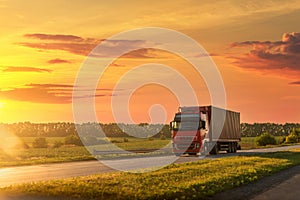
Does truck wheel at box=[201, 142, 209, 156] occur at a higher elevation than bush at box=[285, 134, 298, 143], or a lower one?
lower

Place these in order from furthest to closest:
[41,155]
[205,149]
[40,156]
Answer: [41,155]
[40,156]
[205,149]

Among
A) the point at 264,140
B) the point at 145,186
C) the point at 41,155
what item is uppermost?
the point at 264,140

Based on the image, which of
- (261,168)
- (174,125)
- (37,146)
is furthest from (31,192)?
(37,146)

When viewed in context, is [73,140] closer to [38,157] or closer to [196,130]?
[38,157]

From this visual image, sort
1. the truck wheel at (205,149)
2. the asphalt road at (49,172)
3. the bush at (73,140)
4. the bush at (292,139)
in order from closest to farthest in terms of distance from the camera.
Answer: the asphalt road at (49,172), the truck wheel at (205,149), the bush at (73,140), the bush at (292,139)

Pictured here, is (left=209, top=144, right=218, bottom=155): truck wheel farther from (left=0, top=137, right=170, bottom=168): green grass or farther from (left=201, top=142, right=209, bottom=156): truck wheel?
(left=0, top=137, right=170, bottom=168): green grass

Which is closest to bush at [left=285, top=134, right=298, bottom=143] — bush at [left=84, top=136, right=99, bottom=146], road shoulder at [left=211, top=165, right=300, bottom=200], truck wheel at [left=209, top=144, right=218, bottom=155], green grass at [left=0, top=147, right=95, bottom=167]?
bush at [left=84, top=136, right=99, bottom=146]

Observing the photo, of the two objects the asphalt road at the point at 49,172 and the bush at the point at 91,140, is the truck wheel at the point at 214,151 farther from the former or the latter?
the bush at the point at 91,140

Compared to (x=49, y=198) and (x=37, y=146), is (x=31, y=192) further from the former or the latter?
(x=37, y=146)

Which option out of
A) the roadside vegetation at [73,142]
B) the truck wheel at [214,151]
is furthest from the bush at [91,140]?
the truck wheel at [214,151]

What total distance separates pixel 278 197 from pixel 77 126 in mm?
120504

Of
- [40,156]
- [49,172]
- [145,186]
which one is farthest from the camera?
[40,156]

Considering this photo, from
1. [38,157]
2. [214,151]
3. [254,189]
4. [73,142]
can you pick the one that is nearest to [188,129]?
[214,151]

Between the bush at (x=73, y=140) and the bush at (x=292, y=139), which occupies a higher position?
the bush at (x=292, y=139)
